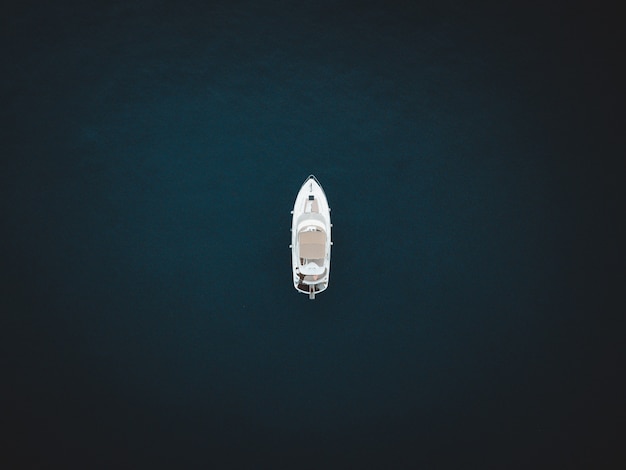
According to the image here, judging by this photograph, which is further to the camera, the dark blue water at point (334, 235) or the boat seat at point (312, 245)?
the dark blue water at point (334, 235)

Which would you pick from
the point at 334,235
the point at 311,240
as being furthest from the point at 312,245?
the point at 334,235

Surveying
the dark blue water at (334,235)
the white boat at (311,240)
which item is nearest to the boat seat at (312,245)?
the white boat at (311,240)

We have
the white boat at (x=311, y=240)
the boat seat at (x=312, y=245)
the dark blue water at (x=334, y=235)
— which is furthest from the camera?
the dark blue water at (x=334, y=235)

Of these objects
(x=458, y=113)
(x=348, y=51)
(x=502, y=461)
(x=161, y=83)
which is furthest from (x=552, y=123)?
(x=161, y=83)

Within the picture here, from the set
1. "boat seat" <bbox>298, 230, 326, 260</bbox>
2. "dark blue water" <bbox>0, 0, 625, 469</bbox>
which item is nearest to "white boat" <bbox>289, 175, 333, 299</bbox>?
"boat seat" <bbox>298, 230, 326, 260</bbox>

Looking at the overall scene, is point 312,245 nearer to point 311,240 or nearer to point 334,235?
point 311,240

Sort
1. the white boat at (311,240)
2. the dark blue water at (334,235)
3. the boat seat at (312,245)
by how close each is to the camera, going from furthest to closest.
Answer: the dark blue water at (334,235)
the white boat at (311,240)
the boat seat at (312,245)

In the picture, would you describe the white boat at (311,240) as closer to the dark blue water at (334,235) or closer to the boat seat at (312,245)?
the boat seat at (312,245)
